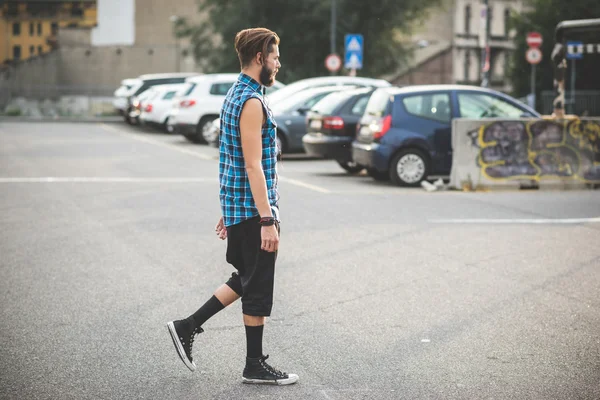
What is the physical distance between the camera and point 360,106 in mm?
17547

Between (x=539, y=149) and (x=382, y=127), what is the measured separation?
96.7 inches

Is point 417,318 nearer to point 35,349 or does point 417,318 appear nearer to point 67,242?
point 35,349

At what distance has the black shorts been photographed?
482cm

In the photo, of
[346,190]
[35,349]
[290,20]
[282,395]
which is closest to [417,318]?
[282,395]

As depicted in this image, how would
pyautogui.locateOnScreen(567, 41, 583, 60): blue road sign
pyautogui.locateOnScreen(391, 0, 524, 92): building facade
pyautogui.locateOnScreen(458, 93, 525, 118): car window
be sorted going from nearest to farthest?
1. pyautogui.locateOnScreen(458, 93, 525, 118): car window
2. pyautogui.locateOnScreen(567, 41, 583, 60): blue road sign
3. pyautogui.locateOnScreen(391, 0, 524, 92): building facade

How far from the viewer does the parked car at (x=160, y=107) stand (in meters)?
31.2

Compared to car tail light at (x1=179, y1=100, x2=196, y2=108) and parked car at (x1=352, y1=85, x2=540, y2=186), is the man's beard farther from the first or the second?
car tail light at (x1=179, y1=100, x2=196, y2=108)

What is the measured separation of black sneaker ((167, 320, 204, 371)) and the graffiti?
1024 cm

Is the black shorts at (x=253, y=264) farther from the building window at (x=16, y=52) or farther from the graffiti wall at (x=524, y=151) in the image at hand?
the building window at (x=16, y=52)

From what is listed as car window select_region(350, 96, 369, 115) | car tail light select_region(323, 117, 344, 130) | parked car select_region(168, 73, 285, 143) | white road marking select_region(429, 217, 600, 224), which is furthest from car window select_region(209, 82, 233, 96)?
white road marking select_region(429, 217, 600, 224)

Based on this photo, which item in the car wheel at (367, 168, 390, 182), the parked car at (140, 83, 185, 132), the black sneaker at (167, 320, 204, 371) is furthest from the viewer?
the parked car at (140, 83, 185, 132)

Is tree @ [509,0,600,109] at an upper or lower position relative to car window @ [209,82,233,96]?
upper

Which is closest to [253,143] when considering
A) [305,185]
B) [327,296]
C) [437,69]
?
[327,296]

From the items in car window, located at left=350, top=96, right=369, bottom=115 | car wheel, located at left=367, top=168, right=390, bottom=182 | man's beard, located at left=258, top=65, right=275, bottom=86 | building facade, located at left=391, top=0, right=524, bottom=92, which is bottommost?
car wheel, located at left=367, top=168, right=390, bottom=182
